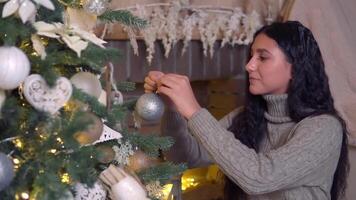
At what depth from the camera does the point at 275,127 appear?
1525 millimetres

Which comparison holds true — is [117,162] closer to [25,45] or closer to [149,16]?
[25,45]

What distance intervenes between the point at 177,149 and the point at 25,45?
0.88 m

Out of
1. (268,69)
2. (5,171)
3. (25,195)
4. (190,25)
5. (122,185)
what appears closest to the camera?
(5,171)

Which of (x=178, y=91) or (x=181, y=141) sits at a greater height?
(x=178, y=91)

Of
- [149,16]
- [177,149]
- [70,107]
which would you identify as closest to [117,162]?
[70,107]

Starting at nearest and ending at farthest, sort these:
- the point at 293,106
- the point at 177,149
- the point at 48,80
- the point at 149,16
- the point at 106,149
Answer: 1. the point at 48,80
2. the point at 106,149
3. the point at 293,106
4. the point at 177,149
5. the point at 149,16

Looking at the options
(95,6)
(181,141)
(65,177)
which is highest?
(95,6)

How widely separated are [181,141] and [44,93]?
35.6 inches

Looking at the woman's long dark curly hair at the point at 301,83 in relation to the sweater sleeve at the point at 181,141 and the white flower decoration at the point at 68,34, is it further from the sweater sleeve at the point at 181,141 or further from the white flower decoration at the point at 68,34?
the white flower decoration at the point at 68,34

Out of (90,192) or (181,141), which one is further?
(181,141)

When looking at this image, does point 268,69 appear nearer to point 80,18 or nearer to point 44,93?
point 80,18

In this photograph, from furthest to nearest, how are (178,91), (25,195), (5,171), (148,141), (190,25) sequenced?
(190,25), (178,91), (148,141), (25,195), (5,171)

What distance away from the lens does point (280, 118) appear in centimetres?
150

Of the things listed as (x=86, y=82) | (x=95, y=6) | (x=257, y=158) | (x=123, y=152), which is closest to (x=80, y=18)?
(x=95, y=6)
